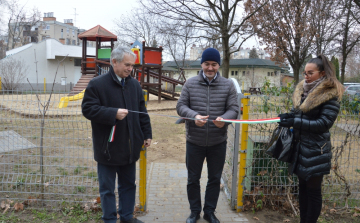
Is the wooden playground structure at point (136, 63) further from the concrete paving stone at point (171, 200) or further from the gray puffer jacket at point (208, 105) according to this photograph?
the gray puffer jacket at point (208, 105)

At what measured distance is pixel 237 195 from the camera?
3541 mm

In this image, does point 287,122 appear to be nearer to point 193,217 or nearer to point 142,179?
point 193,217

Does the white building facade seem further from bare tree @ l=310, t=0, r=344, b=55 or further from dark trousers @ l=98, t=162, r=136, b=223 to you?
dark trousers @ l=98, t=162, r=136, b=223

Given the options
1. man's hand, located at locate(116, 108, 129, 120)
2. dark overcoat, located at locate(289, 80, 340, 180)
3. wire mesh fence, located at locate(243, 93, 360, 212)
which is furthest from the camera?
wire mesh fence, located at locate(243, 93, 360, 212)

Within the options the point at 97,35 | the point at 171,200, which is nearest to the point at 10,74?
the point at 97,35

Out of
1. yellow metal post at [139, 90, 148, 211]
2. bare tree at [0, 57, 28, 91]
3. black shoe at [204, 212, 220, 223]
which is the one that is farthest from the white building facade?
black shoe at [204, 212, 220, 223]

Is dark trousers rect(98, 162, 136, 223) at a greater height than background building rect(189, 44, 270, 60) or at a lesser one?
lesser

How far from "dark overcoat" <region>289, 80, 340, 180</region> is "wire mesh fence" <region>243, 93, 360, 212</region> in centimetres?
83

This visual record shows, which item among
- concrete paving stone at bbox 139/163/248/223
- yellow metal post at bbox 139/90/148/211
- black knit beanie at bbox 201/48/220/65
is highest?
black knit beanie at bbox 201/48/220/65

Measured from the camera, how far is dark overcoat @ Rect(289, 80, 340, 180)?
2535 mm

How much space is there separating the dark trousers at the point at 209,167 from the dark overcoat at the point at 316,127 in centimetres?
85

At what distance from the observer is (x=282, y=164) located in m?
3.68

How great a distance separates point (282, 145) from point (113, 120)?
1689 millimetres

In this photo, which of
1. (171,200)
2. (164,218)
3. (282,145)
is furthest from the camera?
(171,200)
